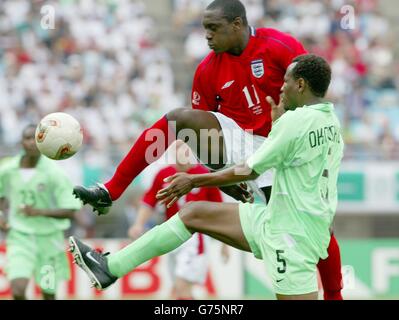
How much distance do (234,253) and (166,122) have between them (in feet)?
23.5

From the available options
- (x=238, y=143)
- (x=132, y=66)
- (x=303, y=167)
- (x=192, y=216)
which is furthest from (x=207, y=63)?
(x=132, y=66)

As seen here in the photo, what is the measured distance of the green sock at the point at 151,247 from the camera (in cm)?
676

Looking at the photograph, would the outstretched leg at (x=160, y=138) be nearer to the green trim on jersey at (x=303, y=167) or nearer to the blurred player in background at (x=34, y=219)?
the green trim on jersey at (x=303, y=167)

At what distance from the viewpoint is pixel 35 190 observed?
1060cm

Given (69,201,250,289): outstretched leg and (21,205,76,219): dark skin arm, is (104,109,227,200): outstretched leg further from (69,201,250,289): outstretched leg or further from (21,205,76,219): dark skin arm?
(21,205,76,219): dark skin arm

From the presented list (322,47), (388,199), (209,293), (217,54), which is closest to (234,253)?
(209,293)

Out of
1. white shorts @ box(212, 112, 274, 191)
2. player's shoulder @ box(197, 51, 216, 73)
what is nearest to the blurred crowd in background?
player's shoulder @ box(197, 51, 216, 73)

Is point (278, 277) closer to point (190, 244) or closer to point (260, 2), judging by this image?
point (190, 244)

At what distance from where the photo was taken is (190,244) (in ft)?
37.0

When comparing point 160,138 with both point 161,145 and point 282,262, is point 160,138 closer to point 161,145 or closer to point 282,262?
point 161,145

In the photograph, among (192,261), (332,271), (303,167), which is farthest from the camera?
(192,261)

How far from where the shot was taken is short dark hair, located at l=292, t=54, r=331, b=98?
659cm

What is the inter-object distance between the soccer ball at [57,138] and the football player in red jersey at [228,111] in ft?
1.14

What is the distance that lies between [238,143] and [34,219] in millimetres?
3775
